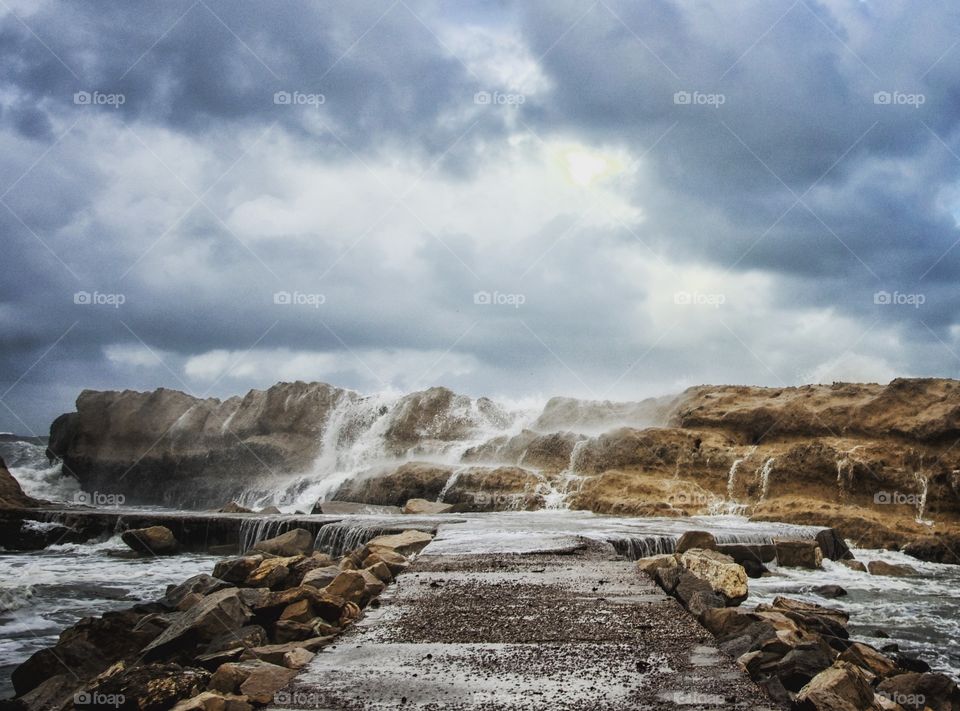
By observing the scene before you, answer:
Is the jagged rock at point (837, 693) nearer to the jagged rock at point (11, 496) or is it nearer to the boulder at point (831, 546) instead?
the boulder at point (831, 546)

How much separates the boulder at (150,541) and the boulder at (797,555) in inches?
533

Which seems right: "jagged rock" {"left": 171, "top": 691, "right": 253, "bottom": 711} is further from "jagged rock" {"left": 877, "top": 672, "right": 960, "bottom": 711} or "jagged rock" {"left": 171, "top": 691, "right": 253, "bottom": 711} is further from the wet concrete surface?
"jagged rock" {"left": 877, "top": 672, "right": 960, "bottom": 711}

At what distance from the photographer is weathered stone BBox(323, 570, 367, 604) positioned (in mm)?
7953

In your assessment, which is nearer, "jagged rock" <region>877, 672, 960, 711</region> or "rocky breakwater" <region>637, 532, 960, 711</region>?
"rocky breakwater" <region>637, 532, 960, 711</region>

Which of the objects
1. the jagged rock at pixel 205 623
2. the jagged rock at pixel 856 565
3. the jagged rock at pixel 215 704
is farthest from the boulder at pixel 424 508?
the jagged rock at pixel 215 704

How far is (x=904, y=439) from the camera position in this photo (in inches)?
817

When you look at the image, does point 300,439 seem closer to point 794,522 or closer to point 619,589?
point 794,522

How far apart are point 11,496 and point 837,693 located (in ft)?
77.6

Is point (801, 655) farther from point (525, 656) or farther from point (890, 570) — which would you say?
point (890, 570)

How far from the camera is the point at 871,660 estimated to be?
6.96 m

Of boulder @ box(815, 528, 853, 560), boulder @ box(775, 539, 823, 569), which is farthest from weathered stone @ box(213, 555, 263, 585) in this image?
boulder @ box(815, 528, 853, 560)

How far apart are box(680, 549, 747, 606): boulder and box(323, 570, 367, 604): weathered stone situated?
3.90 meters

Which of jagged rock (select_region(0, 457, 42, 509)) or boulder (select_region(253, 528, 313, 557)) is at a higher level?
boulder (select_region(253, 528, 313, 557))

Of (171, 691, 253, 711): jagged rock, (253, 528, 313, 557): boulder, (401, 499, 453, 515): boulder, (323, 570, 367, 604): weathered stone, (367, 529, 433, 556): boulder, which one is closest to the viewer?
(171, 691, 253, 711): jagged rock
